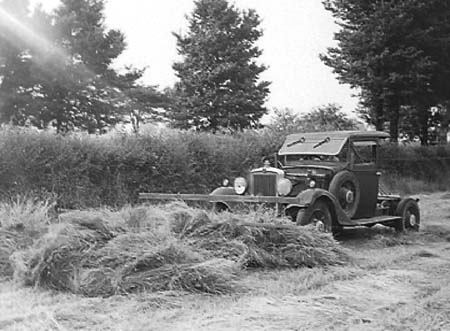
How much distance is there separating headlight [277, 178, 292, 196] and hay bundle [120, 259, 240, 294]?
3347 millimetres

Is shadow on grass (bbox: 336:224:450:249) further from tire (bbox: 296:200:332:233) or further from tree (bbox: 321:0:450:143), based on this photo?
tree (bbox: 321:0:450:143)

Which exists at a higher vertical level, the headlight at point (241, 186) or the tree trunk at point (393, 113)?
the tree trunk at point (393, 113)

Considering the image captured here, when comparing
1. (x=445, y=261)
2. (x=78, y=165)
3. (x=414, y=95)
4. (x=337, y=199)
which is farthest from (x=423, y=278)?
(x=414, y=95)

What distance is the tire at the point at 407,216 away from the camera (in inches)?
429

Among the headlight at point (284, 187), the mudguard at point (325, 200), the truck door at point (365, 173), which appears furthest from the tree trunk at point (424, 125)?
the headlight at point (284, 187)

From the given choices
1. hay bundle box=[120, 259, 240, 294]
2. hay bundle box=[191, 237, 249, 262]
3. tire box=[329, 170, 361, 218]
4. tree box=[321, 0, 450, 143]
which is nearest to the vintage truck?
tire box=[329, 170, 361, 218]

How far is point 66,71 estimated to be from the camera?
26.5m

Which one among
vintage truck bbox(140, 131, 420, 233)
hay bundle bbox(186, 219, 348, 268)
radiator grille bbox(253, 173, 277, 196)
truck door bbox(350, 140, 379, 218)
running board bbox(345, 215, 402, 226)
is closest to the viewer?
hay bundle bbox(186, 219, 348, 268)

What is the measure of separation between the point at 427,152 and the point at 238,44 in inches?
423

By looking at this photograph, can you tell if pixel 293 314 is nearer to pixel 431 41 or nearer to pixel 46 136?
pixel 46 136

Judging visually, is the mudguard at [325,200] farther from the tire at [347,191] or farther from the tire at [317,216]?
the tire at [347,191]

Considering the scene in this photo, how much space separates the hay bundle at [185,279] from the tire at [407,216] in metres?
5.49

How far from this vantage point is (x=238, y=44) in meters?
29.3

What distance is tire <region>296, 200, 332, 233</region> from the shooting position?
8.74 metres
